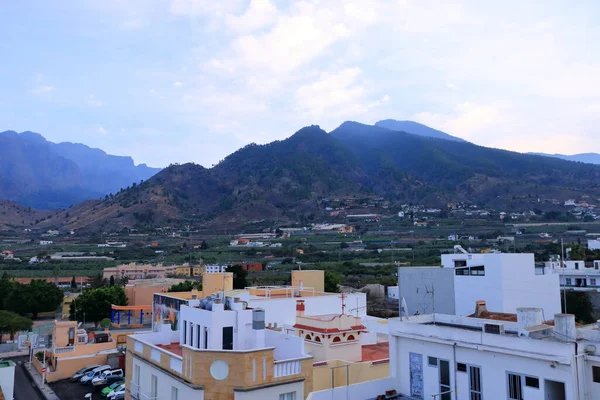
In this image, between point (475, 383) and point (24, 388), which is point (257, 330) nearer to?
point (475, 383)

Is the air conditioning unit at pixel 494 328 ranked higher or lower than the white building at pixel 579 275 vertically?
higher

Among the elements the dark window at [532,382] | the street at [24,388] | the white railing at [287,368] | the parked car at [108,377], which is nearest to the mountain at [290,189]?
the street at [24,388]

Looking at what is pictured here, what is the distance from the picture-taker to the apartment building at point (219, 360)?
1050cm

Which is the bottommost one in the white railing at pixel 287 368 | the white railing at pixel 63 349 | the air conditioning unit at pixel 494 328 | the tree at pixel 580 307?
the white railing at pixel 63 349

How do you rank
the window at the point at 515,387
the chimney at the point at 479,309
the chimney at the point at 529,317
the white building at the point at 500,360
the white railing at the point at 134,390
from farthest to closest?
the chimney at the point at 479,309, the white railing at the point at 134,390, the chimney at the point at 529,317, the window at the point at 515,387, the white building at the point at 500,360

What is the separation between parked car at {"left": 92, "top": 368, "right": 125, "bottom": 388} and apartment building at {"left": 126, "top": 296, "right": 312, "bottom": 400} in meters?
9.90

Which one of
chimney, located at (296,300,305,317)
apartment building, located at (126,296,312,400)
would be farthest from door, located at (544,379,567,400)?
chimney, located at (296,300,305,317)

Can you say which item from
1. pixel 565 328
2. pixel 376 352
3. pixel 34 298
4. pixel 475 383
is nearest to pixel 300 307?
pixel 376 352

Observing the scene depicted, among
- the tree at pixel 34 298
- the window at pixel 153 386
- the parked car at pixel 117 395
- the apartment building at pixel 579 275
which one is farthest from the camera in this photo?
the tree at pixel 34 298

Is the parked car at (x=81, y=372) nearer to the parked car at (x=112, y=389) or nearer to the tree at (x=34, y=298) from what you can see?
the parked car at (x=112, y=389)

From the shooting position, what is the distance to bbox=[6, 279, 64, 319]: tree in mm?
38750

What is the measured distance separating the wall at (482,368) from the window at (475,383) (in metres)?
0.08

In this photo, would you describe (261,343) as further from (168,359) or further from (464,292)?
(464,292)

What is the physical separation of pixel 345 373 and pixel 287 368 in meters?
3.51
